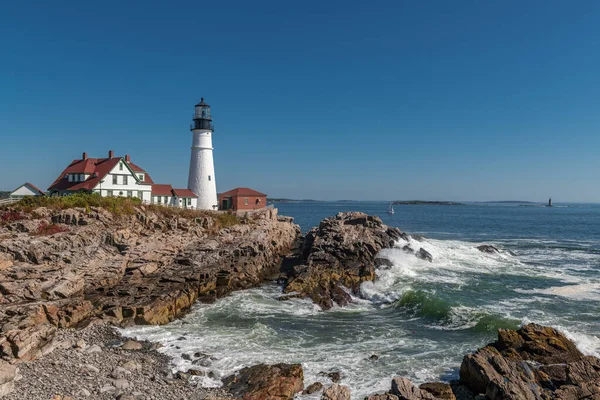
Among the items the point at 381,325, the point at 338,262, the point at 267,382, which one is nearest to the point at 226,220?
the point at 338,262

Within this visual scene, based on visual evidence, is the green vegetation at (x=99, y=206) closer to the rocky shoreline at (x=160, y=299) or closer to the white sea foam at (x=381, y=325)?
the rocky shoreline at (x=160, y=299)

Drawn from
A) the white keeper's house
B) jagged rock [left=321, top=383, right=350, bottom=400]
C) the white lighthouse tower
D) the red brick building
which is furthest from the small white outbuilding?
jagged rock [left=321, top=383, right=350, bottom=400]

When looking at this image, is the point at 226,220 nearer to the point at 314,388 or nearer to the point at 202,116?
the point at 202,116

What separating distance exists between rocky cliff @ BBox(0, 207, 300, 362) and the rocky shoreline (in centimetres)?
7

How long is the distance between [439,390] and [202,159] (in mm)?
33197

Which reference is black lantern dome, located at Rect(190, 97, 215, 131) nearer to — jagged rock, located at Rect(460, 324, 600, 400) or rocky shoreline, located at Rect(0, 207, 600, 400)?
rocky shoreline, located at Rect(0, 207, 600, 400)

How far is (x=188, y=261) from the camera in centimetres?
2528

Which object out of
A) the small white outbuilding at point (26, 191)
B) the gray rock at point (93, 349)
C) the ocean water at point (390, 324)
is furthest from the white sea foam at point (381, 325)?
the small white outbuilding at point (26, 191)

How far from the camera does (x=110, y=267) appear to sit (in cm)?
2272

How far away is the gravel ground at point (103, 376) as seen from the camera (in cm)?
1136

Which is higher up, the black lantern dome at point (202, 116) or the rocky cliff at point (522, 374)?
the black lantern dome at point (202, 116)

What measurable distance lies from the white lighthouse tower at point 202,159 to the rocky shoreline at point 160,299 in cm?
648

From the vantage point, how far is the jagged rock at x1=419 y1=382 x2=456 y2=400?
11.5 m

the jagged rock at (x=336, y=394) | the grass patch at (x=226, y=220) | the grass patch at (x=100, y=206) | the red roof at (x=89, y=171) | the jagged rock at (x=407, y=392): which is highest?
the red roof at (x=89, y=171)
